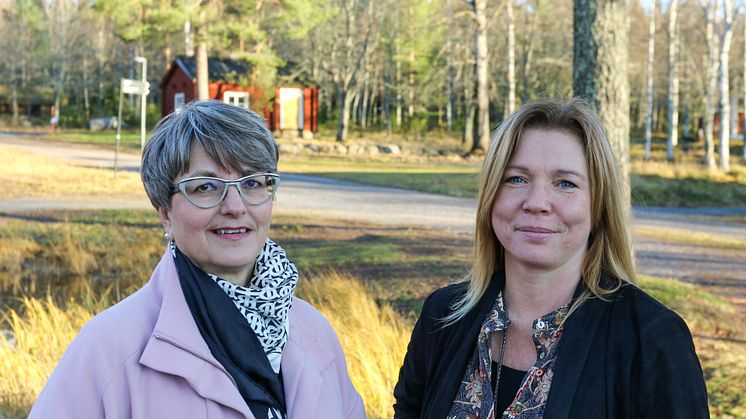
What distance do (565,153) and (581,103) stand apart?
20 cm

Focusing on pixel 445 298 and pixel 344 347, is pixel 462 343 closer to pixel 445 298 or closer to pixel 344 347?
pixel 445 298

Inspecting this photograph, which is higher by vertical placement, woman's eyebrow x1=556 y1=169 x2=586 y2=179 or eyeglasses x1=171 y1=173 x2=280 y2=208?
woman's eyebrow x1=556 y1=169 x2=586 y2=179

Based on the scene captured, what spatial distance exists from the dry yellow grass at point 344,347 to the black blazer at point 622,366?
2560 millimetres

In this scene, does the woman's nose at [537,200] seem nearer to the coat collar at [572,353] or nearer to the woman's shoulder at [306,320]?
the coat collar at [572,353]

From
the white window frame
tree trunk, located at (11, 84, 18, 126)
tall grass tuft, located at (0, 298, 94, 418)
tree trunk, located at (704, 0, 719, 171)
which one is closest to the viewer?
tall grass tuft, located at (0, 298, 94, 418)

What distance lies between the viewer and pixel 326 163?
29312mm

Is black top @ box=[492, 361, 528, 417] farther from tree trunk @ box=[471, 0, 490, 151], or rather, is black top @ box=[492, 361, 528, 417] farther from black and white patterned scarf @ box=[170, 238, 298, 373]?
tree trunk @ box=[471, 0, 490, 151]

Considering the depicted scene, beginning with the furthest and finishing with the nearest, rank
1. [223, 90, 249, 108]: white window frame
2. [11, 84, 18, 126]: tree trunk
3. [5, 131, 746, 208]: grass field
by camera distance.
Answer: [11, 84, 18, 126]: tree trunk
[223, 90, 249, 108]: white window frame
[5, 131, 746, 208]: grass field

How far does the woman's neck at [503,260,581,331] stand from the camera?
7.96 feet

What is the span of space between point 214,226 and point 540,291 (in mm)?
993

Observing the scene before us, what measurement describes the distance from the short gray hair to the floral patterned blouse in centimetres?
85

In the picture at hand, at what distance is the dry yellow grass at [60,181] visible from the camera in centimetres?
1828

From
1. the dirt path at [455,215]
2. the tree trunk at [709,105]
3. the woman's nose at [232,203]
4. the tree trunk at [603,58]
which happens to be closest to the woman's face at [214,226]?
the woman's nose at [232,203]

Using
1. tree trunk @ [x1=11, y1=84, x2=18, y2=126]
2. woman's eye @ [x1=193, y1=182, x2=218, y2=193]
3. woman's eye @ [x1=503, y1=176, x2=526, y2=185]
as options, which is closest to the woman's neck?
woman's eye @ [x1=503, y1=176, x2=526, y2=185]
